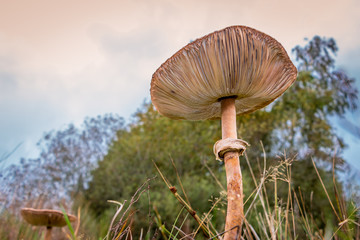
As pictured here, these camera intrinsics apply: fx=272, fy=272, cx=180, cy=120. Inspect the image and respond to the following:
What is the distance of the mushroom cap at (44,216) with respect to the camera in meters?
4.08

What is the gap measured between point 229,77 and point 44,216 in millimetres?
3877

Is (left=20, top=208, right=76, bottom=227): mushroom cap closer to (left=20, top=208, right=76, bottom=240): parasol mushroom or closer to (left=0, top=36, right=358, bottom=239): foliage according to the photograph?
(left=20, top=208, right=76, bottom=240): parasol mushroom

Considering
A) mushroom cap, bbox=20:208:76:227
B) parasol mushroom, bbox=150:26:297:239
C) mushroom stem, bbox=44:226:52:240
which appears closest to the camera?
parasol mushroom, bbox=150:26:297:239

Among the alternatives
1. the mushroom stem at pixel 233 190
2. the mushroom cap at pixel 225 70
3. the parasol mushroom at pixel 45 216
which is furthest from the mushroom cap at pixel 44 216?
the mushroom stem at pixel 233 190

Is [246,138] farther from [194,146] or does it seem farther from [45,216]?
[45,216]

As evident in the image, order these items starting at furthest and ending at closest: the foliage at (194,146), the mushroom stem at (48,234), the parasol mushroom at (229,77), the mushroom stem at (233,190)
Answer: the foliage at (194,146)
the mushroom stem at (48,234)
the parasol mushroom at (229,77)
the mushroom stem at (233,190)

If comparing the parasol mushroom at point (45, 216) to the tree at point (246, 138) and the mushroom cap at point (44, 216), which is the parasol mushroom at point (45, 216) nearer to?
the mushroom cap at point (44, 216)

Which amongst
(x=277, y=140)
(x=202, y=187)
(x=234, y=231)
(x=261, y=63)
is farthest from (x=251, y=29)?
(x=277, y=140)

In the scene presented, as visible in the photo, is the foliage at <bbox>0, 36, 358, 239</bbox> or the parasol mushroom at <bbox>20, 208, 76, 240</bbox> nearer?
the parasol mushroom at <bbox>20, 208, 76, 240</bbox>

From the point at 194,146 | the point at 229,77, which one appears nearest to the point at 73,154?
the point at 194,146

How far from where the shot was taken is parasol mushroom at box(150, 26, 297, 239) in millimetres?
1689

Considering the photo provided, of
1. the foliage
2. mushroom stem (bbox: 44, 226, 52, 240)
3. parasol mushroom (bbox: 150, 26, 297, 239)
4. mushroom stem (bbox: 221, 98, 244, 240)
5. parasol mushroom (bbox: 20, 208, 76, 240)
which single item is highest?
the foliage

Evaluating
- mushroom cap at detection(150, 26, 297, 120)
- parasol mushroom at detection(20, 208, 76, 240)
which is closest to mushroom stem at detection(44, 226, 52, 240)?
parasol mushroom at detection(20, 208, 76, 240)

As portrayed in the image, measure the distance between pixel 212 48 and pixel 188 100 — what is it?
1.90ft
